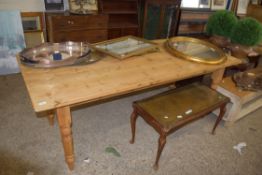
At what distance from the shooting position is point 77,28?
257 cm

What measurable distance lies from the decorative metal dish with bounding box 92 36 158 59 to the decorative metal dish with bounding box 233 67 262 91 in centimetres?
92

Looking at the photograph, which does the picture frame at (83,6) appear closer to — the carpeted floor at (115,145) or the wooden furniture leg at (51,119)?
the carpeted floor at (115,145)

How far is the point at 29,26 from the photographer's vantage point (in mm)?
2682

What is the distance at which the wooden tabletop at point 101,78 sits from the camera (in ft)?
3.54

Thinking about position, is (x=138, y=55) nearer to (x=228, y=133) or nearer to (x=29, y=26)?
(x=228, y=133)

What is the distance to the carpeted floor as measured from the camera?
1501 millimetres

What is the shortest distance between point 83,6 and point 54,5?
1.21 ft

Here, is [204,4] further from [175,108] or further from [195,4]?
[175,108]

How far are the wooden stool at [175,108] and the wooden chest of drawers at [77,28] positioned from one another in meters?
1.53

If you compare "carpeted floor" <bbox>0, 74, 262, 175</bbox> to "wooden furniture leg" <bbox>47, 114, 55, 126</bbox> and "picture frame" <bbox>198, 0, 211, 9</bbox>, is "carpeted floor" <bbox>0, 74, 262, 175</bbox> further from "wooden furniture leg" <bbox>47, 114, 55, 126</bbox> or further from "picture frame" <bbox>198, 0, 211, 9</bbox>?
"picture frame" <bbox>198, 0, 211, 9</bbox>

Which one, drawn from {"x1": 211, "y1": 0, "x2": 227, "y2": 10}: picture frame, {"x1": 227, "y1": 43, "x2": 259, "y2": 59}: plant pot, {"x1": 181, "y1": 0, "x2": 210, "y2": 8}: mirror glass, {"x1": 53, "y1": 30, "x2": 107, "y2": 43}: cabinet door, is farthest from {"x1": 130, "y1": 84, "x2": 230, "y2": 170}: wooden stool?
{"x1": 211, "y1": 0, "x2": 227, "y2": 10}: picture frame

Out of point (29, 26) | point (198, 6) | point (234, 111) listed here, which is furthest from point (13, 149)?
point (198, 6)

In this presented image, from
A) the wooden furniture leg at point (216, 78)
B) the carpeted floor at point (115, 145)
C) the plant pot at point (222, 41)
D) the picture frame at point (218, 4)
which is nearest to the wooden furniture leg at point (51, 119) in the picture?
the carpeted floor at point (115, 145)

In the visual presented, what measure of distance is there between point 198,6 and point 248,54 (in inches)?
73.3
